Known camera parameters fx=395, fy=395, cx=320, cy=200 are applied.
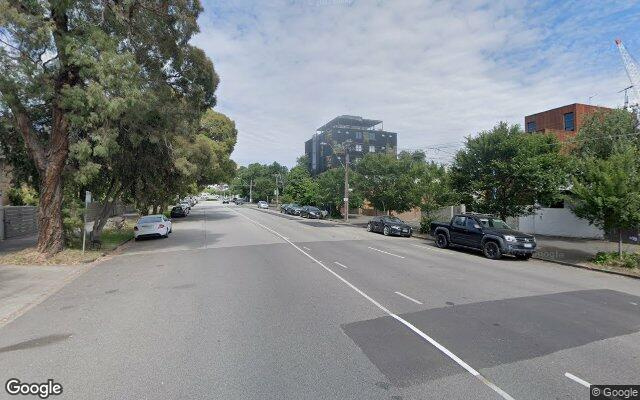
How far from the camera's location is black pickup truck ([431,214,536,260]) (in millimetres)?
15617

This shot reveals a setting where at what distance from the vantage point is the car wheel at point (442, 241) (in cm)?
1915

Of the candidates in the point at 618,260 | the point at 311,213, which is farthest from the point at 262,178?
the point at 618,260

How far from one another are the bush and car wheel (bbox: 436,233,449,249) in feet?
19.8

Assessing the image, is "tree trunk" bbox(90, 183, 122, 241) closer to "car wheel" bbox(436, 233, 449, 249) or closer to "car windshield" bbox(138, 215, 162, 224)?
"car windshield" bbox(138, 215, 162, 224)

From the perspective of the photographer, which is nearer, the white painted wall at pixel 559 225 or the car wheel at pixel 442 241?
the car wheel at pixel 442 241

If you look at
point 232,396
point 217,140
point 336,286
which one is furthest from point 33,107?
point 217,140

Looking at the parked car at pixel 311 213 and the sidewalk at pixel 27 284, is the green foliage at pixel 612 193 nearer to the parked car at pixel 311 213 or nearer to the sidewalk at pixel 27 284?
the sidewalk at pixel 27 284

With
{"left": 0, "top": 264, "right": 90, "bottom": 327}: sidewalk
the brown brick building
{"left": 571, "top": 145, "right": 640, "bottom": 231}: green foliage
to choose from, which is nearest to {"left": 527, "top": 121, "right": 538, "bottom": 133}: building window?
the brown brick building

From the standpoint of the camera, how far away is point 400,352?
5250mm

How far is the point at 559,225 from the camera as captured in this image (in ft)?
80.2

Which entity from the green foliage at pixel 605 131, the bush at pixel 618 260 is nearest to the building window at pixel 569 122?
the green foliage at pixel 605 131

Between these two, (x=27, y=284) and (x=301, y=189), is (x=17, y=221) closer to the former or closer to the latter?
(x=27, y=284)

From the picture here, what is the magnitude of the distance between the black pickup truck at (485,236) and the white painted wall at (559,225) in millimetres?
7298

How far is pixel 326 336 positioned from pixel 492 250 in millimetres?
12411
